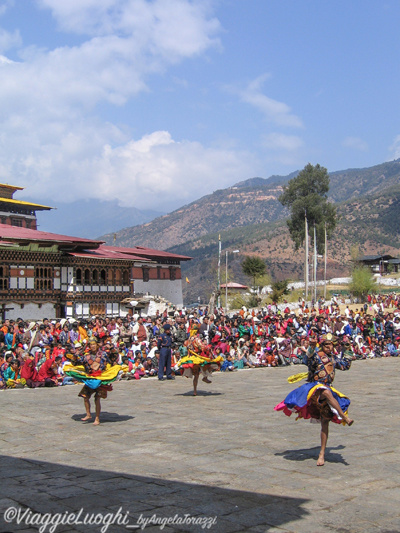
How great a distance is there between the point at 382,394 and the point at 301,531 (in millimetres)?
9559

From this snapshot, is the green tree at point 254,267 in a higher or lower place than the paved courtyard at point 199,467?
higher

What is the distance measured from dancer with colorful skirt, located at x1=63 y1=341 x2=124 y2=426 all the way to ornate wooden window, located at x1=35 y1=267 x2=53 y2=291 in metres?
29.1

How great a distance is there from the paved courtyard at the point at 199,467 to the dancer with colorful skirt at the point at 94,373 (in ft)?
1.58

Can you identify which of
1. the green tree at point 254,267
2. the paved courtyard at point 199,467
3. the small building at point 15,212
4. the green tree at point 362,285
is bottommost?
the paved courtyard at point 199,467

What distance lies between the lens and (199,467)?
23.8 feet

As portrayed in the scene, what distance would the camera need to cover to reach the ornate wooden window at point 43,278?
126 ft

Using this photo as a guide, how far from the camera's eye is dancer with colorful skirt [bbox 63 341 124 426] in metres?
10.1

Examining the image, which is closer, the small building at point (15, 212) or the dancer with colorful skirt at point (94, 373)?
the dancer with colorful skirt at point (94, 373)

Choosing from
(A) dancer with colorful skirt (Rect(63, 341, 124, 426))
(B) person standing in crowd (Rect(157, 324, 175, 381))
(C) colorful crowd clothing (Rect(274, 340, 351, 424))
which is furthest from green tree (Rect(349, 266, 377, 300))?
(C) colorful crowd clothing (Rect(274, 340, 351, 424))

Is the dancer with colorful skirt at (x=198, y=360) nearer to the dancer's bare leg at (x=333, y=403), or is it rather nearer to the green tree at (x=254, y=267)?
the dancer's bare leg at (x=333, y=403)

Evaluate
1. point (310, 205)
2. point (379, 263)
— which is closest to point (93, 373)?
point (310, 205)

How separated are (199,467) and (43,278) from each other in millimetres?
33321

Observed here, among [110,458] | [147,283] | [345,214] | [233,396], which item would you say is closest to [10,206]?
[147,283]

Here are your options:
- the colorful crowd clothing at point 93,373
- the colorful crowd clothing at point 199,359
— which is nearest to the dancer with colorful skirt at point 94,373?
the colorful crowd clothing at point 93,373
